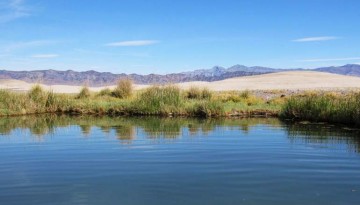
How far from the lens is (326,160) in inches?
416

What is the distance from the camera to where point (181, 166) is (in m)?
9.97

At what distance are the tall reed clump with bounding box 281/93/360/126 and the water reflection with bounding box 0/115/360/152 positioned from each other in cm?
72

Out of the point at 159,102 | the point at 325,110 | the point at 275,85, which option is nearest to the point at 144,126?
the point at 159,102

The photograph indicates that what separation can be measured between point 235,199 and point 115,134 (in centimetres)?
904

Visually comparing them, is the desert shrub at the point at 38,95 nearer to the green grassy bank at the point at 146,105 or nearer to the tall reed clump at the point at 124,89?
the green grassy bank at the point at 146,105

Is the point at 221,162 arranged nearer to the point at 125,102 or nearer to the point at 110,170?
the point at 110,170

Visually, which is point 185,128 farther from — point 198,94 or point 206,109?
point 198,94

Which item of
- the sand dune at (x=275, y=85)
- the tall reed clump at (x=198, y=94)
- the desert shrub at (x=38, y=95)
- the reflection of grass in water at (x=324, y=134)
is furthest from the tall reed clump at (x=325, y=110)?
the sand dune at (x=275, y=85)

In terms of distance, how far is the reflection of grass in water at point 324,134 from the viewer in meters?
13.5

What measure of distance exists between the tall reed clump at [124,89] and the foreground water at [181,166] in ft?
46.8

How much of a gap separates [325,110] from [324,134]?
14.2 feet

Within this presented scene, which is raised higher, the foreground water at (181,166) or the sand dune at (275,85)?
the sand dune at (275,85)

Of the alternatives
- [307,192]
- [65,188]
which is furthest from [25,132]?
[307,192]

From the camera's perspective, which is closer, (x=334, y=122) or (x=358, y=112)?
(x=358, y=112)
